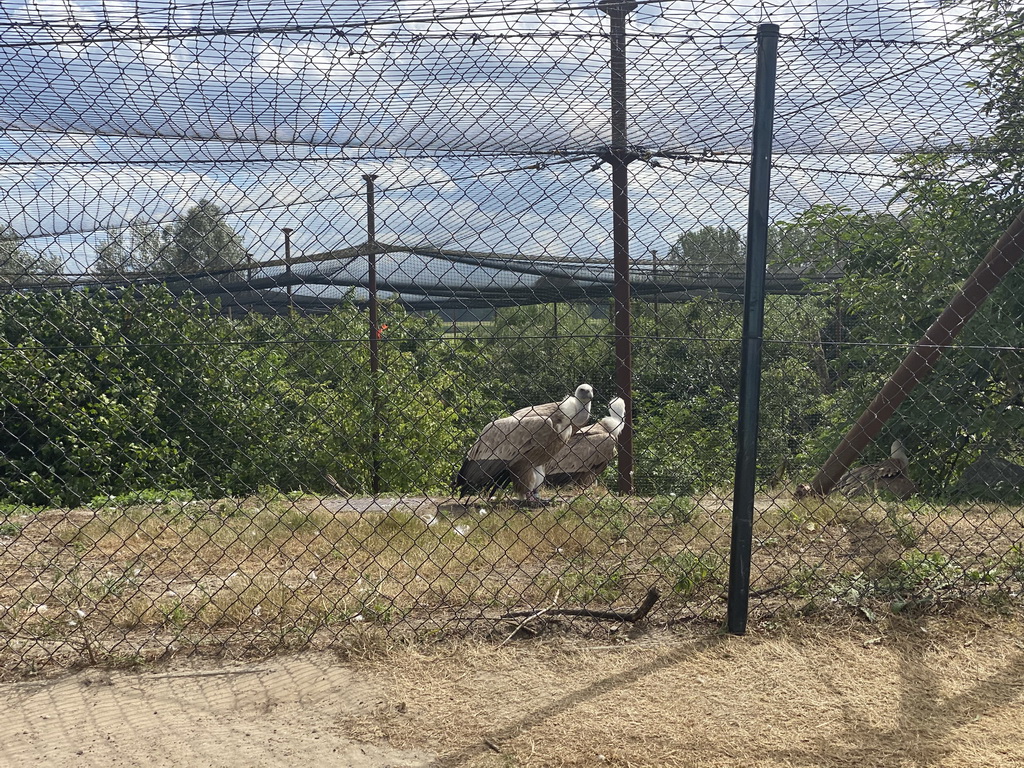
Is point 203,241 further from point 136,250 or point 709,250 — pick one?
point 709,250

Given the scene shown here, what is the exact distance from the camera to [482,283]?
3.26 meters

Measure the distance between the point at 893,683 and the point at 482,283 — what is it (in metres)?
1.99

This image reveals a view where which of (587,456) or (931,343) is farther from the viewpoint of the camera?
(587,456)

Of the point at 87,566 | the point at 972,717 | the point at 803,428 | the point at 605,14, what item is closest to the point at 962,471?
the point at 803,428

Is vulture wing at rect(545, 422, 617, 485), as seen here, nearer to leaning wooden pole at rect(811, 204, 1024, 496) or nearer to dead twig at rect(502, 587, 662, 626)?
leaning wooden pole at rect(811, 204, 1024, 496)

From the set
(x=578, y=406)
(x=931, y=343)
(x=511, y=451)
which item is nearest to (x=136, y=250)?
(x=931, y=343)

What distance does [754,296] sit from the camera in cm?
260

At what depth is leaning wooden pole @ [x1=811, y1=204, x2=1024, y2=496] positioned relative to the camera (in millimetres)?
3281

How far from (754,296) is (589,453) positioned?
16.0 feet

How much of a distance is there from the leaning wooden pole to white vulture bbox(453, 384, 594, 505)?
2111 millimetres

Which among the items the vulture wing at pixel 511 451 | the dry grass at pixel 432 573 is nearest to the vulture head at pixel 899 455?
the dry grass at pixel 432 573

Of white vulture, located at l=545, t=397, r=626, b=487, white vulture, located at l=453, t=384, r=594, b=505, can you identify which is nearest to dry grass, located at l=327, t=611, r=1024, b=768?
white vulture, located at l=453, t=384, r=594, b=505

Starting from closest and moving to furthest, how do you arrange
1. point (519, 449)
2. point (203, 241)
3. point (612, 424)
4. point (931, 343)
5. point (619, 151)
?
1. point (203, 241)
2. point (619, 151)
3. point (931, 343)
4. point (519, 449)
5. point (612, 424)

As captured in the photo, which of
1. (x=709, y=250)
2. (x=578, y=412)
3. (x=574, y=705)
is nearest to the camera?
(x=574, y=705)
